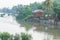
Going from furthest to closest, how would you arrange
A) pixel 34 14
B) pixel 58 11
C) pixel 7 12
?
pixel 7 12, pixel 34 14, pixel 58 11

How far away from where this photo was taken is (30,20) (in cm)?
3344

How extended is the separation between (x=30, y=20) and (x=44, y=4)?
3972mm

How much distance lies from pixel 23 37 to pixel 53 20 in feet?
61.2

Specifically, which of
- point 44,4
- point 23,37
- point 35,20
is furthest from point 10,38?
point 35,20

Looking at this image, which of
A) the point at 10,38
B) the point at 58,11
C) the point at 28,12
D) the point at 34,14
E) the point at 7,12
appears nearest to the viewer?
the point at 10,38

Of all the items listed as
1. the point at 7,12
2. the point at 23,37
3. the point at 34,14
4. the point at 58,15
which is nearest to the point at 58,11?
the point at 58,15

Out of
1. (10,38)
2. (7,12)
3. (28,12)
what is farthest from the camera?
(7,12)

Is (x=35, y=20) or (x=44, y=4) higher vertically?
(x=44, y=4)

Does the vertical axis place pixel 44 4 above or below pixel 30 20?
above

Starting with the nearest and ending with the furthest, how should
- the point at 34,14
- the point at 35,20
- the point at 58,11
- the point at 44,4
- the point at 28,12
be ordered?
the point at 58,11
the point at 44,4
the point at 35,20
the point at 34,14
the point at 28,12

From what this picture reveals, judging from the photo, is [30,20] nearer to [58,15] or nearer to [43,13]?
[43,13]

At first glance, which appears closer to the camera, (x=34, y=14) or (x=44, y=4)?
(x=44, y=4)

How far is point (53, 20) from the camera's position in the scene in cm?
2906

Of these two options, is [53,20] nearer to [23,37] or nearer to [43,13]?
[43,13]
